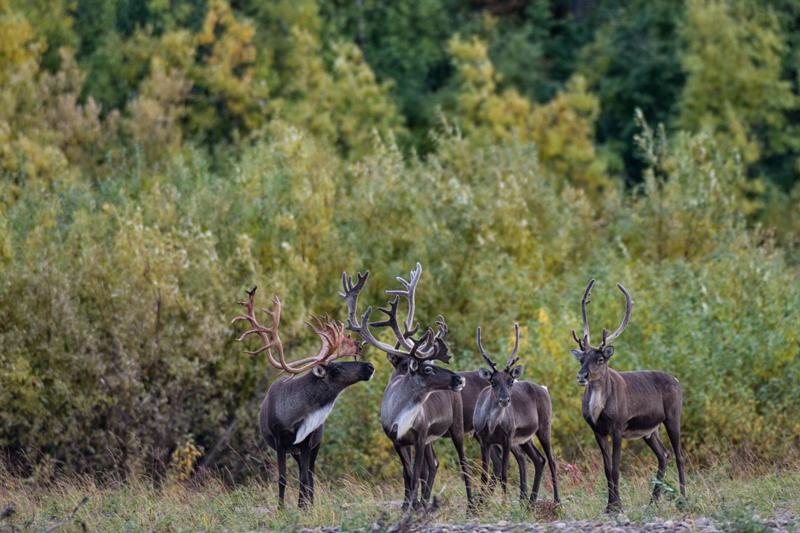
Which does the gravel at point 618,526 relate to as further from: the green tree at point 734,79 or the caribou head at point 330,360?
the green tree at point 734,79

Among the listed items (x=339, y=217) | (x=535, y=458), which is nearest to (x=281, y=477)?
(x=535, y=458)

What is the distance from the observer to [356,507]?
46.9 ft

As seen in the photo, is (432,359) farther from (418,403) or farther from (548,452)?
(548,452)

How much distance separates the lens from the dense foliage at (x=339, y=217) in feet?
79.7

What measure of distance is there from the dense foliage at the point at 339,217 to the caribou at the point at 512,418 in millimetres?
5467

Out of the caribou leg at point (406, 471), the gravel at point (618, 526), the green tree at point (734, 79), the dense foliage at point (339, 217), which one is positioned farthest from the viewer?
the green tree at point (734, 79)

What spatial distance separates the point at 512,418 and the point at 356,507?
6.37 feet

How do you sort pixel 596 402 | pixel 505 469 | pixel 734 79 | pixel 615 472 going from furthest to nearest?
1. pixel 734 79
2. pixel 505 469
3. pixel 596 402
4. pixel 615 472

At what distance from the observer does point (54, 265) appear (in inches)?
990

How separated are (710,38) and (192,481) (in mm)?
30042

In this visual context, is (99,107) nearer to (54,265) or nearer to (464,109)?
(464,109)

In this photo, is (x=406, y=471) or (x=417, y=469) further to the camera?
(x=406, y=471)

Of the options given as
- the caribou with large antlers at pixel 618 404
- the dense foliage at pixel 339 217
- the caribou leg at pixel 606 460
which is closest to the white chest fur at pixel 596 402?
the caribou with large antlers at pixel 618 404

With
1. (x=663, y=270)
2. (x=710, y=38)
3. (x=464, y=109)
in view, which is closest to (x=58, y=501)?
(x=663, y=270)
